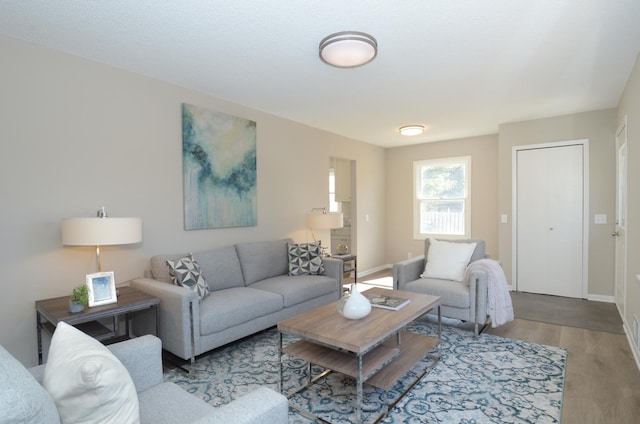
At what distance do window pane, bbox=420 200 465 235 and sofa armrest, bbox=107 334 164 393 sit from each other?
218 inches

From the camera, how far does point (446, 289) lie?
11.1 ft

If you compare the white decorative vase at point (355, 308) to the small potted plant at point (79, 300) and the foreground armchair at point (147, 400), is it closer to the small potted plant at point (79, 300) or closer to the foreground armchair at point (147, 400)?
the foreground armchair at point (147, 400)

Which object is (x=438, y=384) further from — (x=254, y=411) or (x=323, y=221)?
(x=323, y=221)

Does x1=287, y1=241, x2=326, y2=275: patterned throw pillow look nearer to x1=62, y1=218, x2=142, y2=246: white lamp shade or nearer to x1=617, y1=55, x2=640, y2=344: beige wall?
x1=62, y1=218, x2=142, y2=246: white lamp shade

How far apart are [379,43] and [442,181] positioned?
4188 mm

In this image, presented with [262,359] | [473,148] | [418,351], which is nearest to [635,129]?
[418,351]

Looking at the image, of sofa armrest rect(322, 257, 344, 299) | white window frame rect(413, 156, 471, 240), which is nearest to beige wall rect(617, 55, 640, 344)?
sofa armrest rect(322, 257, 344, 299)

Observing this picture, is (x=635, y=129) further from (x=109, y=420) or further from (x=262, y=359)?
(x=109, y=420)

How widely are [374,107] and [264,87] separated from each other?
136cm

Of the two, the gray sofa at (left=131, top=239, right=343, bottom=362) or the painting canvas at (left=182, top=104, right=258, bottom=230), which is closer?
the gray sofa at (left=131, top=239, right=343, bottom=362)

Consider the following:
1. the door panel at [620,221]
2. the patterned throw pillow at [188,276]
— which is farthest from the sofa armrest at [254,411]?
the door panel at [620,221]

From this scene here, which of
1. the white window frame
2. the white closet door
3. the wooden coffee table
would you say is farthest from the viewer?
the white window frame

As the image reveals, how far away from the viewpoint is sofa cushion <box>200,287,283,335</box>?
2707 millimetres

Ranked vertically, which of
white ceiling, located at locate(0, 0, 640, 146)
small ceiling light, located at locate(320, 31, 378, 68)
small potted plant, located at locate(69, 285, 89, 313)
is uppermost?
white ceiling, located at locate(0, 0, 640, 146)
